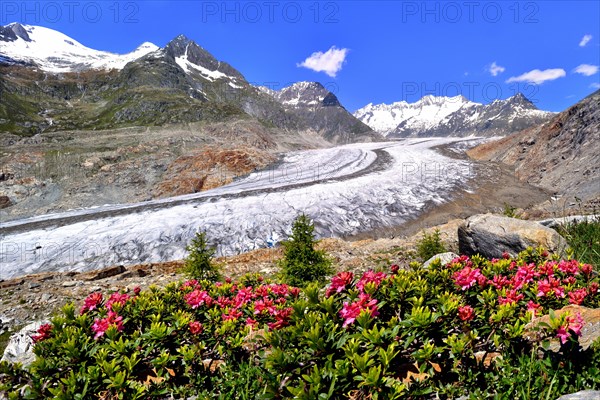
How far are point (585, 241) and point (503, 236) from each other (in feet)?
8.04

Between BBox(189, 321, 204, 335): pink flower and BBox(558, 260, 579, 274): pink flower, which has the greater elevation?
BBox(558, 260, 579, 274): pink flower

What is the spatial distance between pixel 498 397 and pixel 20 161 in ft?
168

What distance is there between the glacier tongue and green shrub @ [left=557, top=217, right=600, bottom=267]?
12.2 m

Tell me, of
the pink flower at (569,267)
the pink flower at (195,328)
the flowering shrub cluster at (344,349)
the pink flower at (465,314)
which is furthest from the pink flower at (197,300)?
the pink flower at (569,267)

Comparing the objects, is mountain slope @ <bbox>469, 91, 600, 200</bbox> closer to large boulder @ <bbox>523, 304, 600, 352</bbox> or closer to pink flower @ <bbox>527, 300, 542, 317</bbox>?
large boulder @ <bbox>523, 304, 600, 352</bbox>

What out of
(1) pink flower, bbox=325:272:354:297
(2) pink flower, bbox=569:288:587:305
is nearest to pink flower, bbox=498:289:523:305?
(2) pink flower, bbox=569:288:587:305

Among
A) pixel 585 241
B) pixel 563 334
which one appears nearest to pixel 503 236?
pixel 585 241

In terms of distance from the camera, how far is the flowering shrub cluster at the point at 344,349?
294 centimetres

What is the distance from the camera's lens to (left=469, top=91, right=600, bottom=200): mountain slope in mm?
23872

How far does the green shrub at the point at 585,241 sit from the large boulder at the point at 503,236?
318mm

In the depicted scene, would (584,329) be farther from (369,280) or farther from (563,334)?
(369,280)

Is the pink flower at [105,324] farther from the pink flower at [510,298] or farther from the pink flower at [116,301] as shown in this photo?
the pink flower at [510,298]

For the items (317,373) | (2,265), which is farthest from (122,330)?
(2,265)

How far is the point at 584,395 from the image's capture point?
2.63 m
